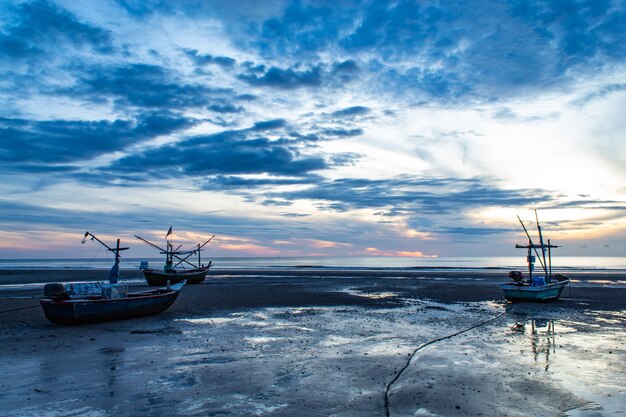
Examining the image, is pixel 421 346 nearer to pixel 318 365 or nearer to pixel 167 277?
pixel 318 365

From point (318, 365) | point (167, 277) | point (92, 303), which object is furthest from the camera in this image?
point (167, 277)

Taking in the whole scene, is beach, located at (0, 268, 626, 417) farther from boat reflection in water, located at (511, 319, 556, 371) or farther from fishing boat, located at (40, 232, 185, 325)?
fishing boat, located at (40, 232, 185, 325)

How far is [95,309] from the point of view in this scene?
62.3 feet

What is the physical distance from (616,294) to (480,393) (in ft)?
101

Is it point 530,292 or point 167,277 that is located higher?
point 167,277

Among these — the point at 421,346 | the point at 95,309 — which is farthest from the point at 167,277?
the point at 421,346

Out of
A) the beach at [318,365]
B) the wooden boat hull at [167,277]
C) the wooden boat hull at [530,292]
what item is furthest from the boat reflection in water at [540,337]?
the wooden boat hull at [167,277]

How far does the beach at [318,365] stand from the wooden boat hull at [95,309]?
461mm

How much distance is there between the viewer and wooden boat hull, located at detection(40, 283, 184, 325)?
1842cm

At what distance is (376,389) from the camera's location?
10.1 m

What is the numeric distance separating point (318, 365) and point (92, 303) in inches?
466

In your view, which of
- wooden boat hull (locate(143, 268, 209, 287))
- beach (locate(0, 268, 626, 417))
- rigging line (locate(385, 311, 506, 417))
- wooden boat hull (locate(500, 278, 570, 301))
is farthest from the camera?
wooden boat hull (locate(143, 268, 209, 287))

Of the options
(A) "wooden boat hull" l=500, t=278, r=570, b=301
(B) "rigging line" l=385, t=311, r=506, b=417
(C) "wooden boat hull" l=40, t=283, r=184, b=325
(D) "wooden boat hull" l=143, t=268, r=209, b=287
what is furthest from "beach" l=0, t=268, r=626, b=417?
(D) "wooden boat hull" l=143, t=268, r=209, b=287

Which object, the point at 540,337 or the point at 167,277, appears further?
the point at 167,277
